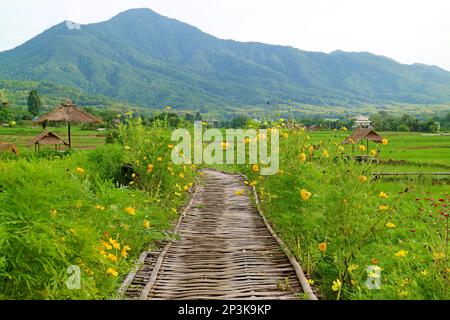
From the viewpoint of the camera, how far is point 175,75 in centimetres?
15188

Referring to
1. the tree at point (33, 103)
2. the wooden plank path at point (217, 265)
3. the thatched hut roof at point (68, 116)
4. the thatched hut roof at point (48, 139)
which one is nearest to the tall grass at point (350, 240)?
the wooden plank path at point (217, 265)

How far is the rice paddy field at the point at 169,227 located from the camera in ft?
7.52

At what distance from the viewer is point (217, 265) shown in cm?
389

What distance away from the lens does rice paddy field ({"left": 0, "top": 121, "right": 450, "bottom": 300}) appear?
7.52 feet

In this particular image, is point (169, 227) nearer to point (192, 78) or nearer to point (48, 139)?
point (48, 139)

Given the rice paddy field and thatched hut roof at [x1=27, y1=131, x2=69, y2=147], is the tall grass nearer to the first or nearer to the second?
the rice paddy field

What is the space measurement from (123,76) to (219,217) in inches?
5446

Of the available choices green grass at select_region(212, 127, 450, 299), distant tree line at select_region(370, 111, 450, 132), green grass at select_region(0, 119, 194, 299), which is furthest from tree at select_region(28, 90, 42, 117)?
green grass at select_region(0, 119, 194, 299)

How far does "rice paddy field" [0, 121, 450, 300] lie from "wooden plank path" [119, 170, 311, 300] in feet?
0.50

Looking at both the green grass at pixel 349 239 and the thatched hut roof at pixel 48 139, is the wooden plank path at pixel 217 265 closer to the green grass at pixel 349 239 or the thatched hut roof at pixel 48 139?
the green grass at pixel 349 239

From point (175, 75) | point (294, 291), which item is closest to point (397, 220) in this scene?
point (294, 291)

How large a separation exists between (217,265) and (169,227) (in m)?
1.30

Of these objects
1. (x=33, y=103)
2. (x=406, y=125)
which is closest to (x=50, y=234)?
(x=406, y=125)
